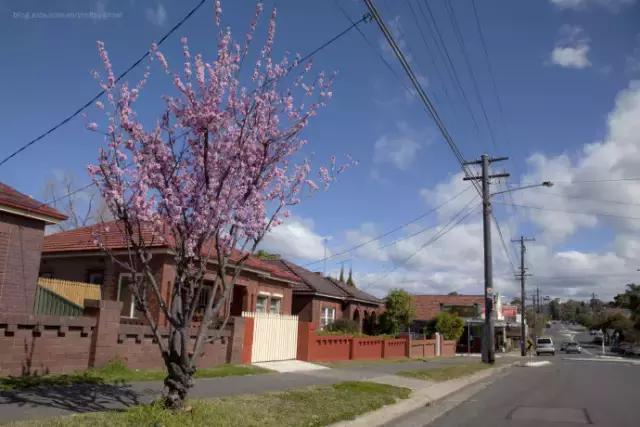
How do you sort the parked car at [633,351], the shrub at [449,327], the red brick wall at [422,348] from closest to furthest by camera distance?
the red brick wall at [422,348]
the shrub at [449,327]
the parked car at [633,351]

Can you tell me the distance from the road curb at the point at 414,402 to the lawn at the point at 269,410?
17cm

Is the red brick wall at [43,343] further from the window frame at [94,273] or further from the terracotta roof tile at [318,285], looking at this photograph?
the terracotta roof tile at [318,285]

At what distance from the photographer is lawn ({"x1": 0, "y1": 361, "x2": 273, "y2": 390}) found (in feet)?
34.0

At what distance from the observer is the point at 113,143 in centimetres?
784

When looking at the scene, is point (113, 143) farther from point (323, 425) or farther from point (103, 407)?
point (323, 425)

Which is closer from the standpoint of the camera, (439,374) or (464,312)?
(439,374)

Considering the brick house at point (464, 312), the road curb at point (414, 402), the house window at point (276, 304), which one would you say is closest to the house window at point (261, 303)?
the house window at point (276, 304)

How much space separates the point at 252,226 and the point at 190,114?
1.74m

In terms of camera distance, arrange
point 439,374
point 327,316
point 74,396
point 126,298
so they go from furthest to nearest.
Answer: point 327,316, point 126,298, point 439,374, point 74,396

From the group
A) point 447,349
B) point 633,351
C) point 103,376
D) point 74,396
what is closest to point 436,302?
point 633,351

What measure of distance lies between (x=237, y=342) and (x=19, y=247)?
6.26 m

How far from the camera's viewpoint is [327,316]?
35.0 meters

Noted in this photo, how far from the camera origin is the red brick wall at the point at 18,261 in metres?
14.6

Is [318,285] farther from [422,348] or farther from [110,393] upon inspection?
[110,393]
